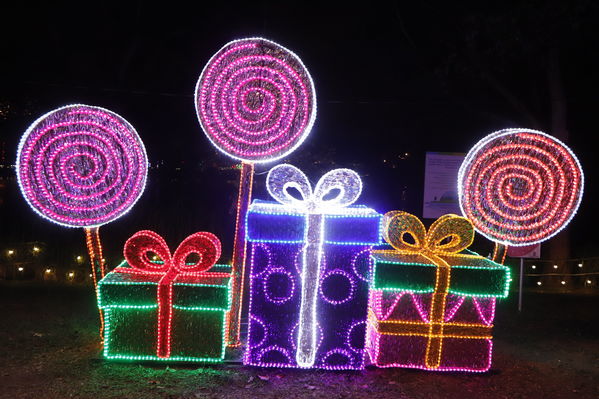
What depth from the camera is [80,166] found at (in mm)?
4535

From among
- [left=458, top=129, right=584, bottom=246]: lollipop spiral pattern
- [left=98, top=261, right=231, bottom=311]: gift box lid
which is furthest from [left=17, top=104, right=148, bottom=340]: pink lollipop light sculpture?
[left=458, top=129, right=584, bottom=246]: lollipop spiral pattern

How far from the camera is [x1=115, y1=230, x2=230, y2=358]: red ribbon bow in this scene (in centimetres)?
447

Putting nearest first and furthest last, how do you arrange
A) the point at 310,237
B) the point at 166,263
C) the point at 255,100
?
the point at 310,237
the point at 255,100
the point at 166,263

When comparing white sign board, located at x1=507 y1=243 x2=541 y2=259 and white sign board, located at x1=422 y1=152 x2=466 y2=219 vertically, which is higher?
white sign board, located at x1=422 y1=152 x2=466 y2=219

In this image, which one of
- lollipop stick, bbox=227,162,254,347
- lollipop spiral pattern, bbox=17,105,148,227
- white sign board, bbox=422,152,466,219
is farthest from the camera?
white sign board, bbox=422,152,466,219

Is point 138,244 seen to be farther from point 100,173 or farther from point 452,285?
point 452,285

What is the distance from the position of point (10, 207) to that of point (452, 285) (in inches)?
333

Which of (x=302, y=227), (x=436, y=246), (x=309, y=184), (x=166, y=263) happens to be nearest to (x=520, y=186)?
(x=436, y=246)

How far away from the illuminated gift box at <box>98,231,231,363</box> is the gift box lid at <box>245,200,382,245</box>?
24.5 inches

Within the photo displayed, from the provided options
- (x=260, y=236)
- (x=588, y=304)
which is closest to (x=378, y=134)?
(x=588, y=304)

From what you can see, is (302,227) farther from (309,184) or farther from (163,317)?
(163,317)

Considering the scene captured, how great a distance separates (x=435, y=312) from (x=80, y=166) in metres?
3.65

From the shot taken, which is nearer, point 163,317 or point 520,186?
point 163,317

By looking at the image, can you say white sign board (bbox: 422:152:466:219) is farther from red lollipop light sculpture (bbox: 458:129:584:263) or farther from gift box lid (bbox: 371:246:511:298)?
gift box lid (bbox: 371:246:511:298)
